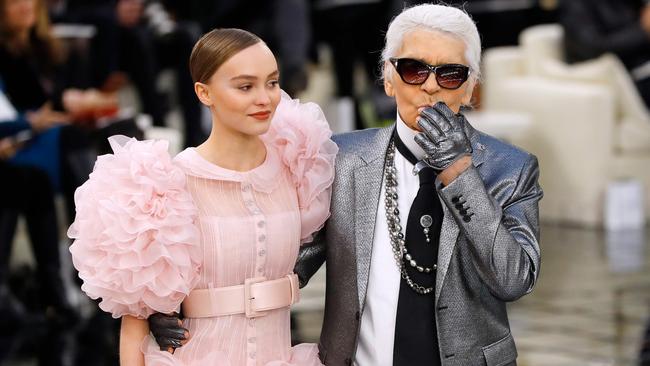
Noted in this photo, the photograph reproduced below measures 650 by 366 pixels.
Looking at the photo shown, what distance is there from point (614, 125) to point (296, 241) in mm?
6564

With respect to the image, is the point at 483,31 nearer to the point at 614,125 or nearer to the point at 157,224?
the point at 614,125

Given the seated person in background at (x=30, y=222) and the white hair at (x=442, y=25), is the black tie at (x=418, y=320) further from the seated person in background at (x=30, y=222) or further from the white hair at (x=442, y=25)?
the seated person in background at (x=30, y=222)

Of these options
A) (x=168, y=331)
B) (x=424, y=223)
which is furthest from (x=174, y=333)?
(x=424, y=223)

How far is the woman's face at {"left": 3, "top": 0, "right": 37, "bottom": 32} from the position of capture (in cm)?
757

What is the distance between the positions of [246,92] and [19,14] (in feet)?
15.1

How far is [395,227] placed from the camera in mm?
3410

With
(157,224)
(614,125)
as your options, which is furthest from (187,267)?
(614,125)

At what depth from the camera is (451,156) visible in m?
3.21

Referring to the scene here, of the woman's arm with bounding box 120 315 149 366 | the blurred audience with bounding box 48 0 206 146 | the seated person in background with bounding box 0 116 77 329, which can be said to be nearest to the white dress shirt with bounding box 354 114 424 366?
the woman's arm with bounding box 120 315 149 366

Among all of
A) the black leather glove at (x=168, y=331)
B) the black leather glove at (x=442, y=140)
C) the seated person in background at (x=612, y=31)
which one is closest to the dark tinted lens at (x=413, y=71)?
the black leather glove at (x=442, y=140)

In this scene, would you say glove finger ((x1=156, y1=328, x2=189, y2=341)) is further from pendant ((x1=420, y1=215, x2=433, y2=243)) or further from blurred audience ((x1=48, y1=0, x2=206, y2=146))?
blurred audience ((x1=48, y1=0, x2=206, y2=146))

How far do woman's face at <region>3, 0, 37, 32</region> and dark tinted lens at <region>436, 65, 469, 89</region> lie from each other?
186 inches

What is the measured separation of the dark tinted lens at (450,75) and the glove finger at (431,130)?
0.12 metres

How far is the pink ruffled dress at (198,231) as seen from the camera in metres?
3.24
